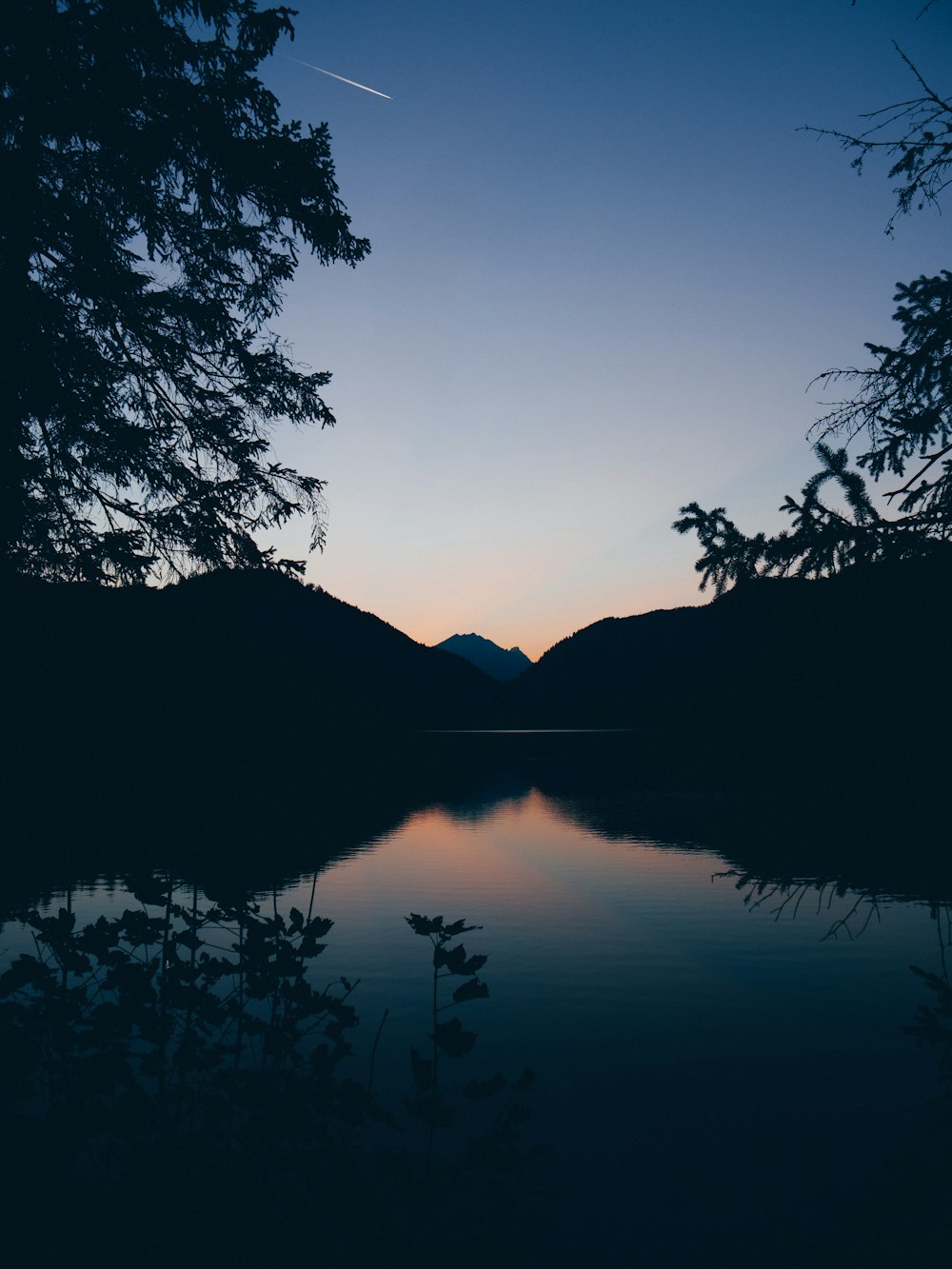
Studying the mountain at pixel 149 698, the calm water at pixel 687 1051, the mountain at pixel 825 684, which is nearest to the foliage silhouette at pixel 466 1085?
the calm water at pixel 687 1051

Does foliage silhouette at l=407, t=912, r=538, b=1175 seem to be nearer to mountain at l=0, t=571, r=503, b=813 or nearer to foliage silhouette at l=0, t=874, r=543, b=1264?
foliage silhouette at l=0, t=874, r=543, b=1264

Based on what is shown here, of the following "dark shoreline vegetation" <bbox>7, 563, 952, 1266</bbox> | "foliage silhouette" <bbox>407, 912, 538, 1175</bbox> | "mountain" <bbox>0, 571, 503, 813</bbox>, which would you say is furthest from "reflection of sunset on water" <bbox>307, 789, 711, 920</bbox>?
"foliage silhouette" <bbox>407, 912, 538, 1175</bbox>

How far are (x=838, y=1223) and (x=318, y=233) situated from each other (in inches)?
355

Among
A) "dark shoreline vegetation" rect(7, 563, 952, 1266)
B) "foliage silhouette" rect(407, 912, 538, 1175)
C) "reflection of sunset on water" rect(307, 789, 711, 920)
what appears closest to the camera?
"foliage silhouette" rect(407, 912, 538, 1175)

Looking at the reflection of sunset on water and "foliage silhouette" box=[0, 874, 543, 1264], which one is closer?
"foliage silhouette" box=[0, 874, 543, 1264]

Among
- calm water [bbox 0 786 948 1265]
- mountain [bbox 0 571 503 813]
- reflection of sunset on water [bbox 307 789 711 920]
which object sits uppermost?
mountain [bbox 0 571 503 813]

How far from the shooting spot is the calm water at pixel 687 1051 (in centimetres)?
571

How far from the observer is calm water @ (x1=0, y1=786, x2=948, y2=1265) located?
5711 millimetres

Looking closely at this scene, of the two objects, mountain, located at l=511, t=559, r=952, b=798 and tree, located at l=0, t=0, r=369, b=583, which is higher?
tree, located at l=0, t=0, r=369, b=583

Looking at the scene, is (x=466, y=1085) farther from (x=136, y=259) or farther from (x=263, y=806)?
(x=136, y=259)

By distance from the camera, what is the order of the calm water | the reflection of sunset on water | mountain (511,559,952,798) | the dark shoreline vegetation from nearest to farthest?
the dark shoreline vegetation → mountain (511,559,952,798) → the calm water → the reflection of sunset on water

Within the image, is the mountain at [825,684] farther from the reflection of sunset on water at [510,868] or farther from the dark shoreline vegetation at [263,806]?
the reflection of sunset on water at [510,868]

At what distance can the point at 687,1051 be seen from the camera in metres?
9.28

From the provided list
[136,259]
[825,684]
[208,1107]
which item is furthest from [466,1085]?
[136,259]
